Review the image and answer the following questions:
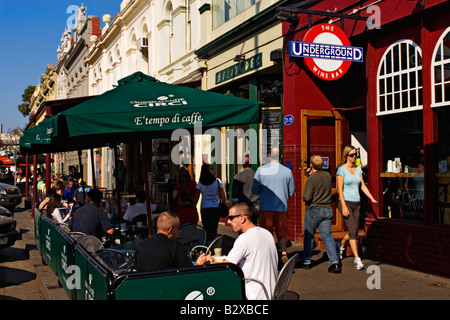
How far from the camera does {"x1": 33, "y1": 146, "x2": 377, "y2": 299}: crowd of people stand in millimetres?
4551

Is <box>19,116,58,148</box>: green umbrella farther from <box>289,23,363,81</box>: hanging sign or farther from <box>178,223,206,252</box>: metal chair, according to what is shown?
<box>289,23,363,81</box>: hanging sign

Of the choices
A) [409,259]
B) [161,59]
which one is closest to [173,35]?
[161,59]

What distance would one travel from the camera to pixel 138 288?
3639 mm

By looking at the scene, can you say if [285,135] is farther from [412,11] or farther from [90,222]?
[90,222]

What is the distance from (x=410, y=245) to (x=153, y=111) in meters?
4.48

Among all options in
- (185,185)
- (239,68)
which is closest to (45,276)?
(185,185)

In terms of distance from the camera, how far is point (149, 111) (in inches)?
243

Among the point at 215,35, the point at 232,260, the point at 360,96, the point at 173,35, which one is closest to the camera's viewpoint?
the point at 232,260

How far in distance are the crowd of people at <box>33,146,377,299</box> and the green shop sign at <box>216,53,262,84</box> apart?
3.47 meters

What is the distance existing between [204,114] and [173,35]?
13.3 meters

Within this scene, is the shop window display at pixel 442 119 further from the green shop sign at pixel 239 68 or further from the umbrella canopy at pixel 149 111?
the green shop sign at pixel 239 68

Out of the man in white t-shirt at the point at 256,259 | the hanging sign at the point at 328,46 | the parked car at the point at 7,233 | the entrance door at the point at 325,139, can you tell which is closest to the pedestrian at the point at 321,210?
the hanging sign at the point at 328,46

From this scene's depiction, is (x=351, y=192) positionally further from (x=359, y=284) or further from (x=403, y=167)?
(x=359, y=284)

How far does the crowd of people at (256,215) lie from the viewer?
4.55 m
